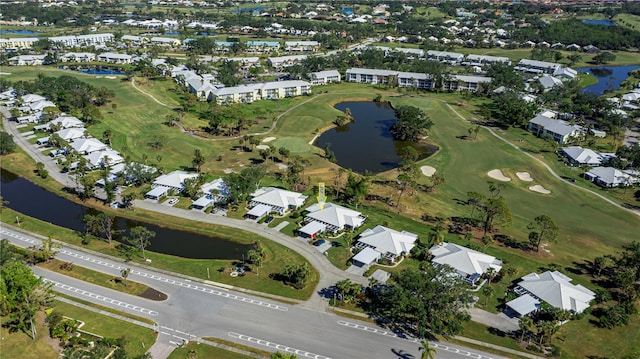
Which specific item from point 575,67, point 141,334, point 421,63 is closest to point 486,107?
point 421,63

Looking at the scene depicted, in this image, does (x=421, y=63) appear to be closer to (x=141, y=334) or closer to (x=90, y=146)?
(x=90, y=146)

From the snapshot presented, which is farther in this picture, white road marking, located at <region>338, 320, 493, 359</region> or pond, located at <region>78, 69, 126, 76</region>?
pond, located at <region>78, 69, 126, 76</region>

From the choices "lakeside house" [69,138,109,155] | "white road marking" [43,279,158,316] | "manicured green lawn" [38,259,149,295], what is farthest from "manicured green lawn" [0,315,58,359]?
"lakeside house" [69,138,109,155]

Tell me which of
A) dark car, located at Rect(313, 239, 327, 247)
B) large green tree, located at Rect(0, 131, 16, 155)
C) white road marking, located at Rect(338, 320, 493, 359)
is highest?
large green tree, located at Rect(0, 131, 16, 155)

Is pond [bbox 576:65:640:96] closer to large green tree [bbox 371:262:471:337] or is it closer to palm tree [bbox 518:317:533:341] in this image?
palm tree [bbox 518:317:533:341]

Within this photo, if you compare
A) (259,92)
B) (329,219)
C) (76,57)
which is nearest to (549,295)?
(329,219)

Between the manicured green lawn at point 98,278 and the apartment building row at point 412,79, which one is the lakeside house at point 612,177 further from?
the manicured green lawn at point 98,278
